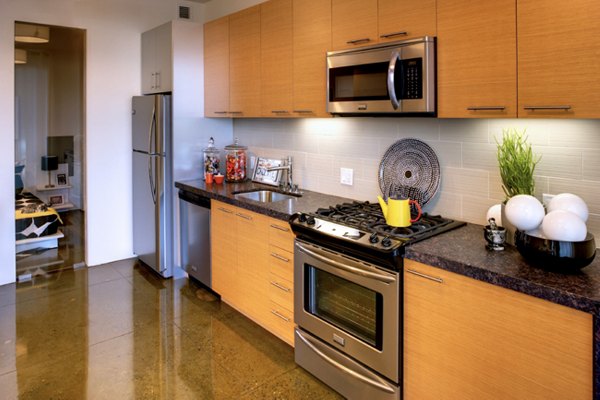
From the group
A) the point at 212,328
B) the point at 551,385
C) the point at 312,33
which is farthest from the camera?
the point at 212,328

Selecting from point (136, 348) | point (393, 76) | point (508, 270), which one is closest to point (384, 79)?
point (393, 76)

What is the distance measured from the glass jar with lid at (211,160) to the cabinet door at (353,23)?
1783mm

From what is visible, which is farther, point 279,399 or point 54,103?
point 54,103

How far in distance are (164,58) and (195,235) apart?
1642 millimetres

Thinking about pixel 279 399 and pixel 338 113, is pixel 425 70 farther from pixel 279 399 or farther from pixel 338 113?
pixel 279 399

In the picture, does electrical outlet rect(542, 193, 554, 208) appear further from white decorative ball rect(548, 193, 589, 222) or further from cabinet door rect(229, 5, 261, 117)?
cabinet door rect(229, 5, 261, 117)

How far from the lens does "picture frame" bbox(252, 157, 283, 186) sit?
3.74 m

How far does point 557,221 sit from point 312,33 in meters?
1.90

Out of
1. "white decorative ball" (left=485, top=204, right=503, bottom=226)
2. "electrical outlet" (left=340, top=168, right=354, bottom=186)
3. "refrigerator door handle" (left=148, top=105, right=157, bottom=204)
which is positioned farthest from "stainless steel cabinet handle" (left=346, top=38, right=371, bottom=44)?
"refrigerator door handle" (left=148, top=105, right=157, bottom=204)

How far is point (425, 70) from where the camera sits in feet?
7.09

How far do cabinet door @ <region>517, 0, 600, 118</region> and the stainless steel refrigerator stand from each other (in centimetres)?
294

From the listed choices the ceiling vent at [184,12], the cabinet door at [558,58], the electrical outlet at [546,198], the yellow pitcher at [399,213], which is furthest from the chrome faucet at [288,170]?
the ceiling vent at [184,12]

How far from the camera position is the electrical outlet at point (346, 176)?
3111mm

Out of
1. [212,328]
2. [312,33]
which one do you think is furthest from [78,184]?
[312,33]
